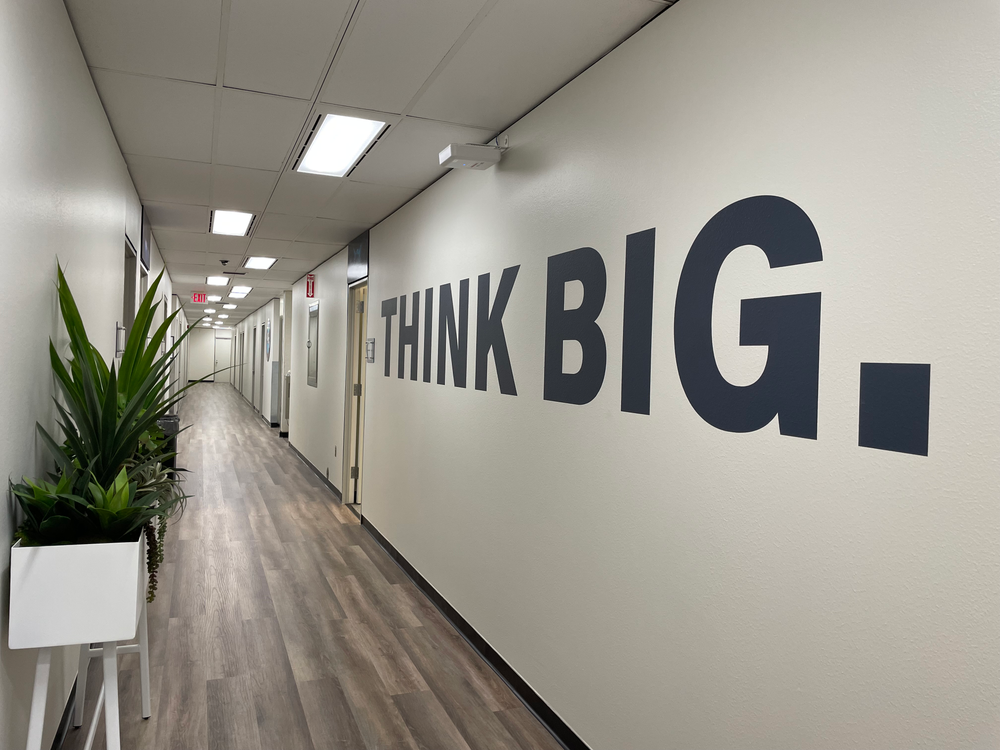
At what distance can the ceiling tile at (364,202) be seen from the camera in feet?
15.3

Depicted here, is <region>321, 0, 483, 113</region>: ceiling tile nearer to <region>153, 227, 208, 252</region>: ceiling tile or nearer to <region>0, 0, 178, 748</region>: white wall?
<region>0, 0, 178, 748</region>: white wall

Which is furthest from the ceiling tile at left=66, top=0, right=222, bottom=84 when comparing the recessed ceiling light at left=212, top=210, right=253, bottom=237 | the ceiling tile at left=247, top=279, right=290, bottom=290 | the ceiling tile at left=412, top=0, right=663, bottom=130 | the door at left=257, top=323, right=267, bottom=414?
the door at left=257, top=323, right=267, bottom=414

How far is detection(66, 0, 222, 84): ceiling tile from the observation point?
2.30 m

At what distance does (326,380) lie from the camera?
26.6ft

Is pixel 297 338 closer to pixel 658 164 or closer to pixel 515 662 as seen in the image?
pixel 515 662

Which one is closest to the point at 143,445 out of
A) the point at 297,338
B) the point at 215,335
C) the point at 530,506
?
the point at 530,506

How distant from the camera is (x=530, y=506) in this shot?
121 inches

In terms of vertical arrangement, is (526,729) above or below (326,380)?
below

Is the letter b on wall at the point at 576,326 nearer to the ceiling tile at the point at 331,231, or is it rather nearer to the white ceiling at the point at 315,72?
the white ceiling at the point at 315,72

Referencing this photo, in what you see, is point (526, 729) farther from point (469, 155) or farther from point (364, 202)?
point (364, 202)

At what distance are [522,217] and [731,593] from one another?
6.50ft

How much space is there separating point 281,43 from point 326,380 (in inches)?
232

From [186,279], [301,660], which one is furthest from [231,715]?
[186,279]

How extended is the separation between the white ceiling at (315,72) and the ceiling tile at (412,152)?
0.04ft
